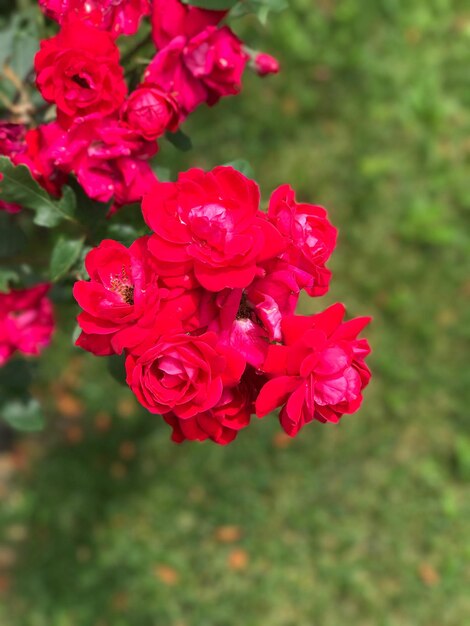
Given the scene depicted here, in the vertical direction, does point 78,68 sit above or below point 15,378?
above

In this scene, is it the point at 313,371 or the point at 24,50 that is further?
the point at 24,50

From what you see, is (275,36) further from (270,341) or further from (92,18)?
(270,341)

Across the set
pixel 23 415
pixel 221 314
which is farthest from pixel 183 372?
pixel 23 415

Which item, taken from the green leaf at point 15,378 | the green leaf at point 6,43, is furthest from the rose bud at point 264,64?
the green leaf at point 15,378

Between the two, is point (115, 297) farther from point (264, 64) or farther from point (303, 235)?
point (264, 64)

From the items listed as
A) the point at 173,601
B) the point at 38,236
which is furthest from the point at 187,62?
the point at 173,601

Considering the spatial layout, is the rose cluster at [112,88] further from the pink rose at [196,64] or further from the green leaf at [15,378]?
the green leaf at [15,378]

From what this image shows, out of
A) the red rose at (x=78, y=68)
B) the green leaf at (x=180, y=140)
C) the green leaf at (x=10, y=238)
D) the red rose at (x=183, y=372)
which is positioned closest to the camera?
the red rose at (x=183, y=372)

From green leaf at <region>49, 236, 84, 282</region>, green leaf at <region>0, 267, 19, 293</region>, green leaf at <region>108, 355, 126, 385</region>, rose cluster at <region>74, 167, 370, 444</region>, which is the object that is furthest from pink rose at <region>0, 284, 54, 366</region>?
rose cluster at <region>74, 167, 370, 444</region>
